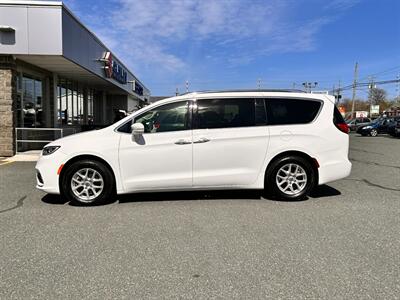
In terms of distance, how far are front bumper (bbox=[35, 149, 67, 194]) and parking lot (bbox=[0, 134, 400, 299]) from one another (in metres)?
→ 0.31

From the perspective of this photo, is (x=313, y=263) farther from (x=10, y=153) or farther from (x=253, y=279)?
(x=10, y=153)

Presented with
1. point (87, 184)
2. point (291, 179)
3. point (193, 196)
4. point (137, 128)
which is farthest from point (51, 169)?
point (291, 179)

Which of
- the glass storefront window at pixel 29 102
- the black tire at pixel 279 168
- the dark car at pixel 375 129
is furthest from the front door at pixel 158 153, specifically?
the dark car at pixel 375 129

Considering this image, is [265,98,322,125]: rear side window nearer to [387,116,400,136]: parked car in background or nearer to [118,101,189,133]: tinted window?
[118,101,189,133]: tinted window

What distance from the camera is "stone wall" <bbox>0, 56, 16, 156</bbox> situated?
1224 cm

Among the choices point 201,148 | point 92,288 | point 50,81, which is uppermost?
point 50,81

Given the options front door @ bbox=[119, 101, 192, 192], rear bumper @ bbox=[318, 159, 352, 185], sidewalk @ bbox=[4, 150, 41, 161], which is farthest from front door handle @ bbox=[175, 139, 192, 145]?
sidewalk @ bbox=[4, 150, 41, 161]

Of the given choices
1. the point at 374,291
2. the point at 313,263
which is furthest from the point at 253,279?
the point at 374,291

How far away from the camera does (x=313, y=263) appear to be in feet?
12.4

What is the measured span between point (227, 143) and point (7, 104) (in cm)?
933

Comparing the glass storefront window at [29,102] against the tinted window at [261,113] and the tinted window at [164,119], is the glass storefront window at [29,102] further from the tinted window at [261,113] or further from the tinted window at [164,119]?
the tinted window at [261,113]

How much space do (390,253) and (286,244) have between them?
110 cm

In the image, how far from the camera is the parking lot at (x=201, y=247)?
129 inches

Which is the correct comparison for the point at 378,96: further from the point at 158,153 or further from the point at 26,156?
the point at 158,153
